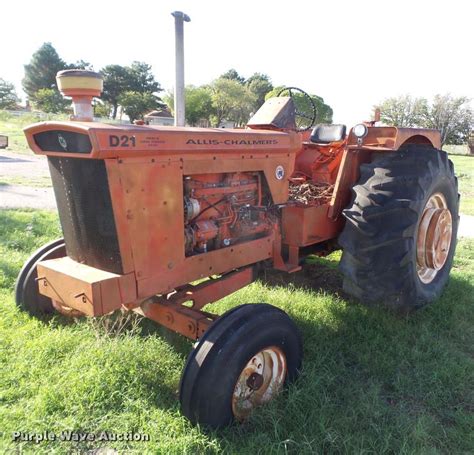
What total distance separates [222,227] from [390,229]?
1.22 metres

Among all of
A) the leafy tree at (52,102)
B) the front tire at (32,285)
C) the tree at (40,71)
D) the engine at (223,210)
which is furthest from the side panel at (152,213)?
the tree at (40,71)

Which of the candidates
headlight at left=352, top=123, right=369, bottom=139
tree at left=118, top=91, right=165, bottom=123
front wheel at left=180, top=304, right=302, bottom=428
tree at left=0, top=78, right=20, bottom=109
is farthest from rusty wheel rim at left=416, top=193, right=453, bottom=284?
tree at left=0, top=78, right=20, bottom=109

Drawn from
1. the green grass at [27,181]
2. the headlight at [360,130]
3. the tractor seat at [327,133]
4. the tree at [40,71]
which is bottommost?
the green grass at [27,181]

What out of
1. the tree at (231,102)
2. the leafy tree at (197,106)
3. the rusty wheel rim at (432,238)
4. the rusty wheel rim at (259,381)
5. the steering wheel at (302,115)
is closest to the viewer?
the rusty wheel rim at (259,381)

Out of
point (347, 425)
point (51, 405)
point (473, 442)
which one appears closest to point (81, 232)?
point (51, 405)

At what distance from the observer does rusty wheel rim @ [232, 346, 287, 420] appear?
93.0 inches

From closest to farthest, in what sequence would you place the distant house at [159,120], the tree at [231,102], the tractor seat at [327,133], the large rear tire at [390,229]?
the large rear tire at [390,229], the tractor seat at [327,133], the distant house at [159,120], the tree at [231,102]

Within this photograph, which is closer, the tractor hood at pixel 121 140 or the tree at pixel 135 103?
the tractor hood at pixel 121 140

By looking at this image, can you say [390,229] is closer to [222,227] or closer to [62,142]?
[222,227]

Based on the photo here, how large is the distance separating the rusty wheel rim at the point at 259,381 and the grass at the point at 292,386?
8cm

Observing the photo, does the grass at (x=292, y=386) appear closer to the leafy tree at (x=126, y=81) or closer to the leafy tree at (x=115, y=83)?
the leafy tree at (x=126, y=81)

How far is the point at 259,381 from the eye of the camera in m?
2.43

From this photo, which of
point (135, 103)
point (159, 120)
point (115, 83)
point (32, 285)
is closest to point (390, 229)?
point (32, 285)

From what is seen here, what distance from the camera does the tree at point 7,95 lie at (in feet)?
179
